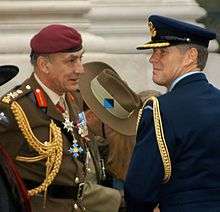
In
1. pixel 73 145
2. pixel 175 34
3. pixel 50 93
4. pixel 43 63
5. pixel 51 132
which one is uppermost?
pixel 175 34

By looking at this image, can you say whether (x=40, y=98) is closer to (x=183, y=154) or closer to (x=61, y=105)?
(x=61, y=105)

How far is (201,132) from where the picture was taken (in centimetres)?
321

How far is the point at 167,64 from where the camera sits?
11.1ft

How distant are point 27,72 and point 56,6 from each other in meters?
0.46

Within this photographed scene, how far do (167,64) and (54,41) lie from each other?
0.66 metres

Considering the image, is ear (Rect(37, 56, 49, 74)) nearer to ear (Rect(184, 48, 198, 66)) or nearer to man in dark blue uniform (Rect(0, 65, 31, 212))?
man in dark blue uniform (Rect(0, 65, 31, 212))

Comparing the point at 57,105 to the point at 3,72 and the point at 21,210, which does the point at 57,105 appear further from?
the point at 21,210

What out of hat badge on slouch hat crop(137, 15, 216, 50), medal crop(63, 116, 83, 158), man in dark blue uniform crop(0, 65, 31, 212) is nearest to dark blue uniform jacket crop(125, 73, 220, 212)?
hat badge on slouch hat crop(137, 15, 216, 50)

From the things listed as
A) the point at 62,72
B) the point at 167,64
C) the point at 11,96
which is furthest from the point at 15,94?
the point at 167,64

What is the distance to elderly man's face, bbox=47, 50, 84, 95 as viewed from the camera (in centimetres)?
382

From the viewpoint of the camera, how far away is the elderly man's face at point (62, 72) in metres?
3.82

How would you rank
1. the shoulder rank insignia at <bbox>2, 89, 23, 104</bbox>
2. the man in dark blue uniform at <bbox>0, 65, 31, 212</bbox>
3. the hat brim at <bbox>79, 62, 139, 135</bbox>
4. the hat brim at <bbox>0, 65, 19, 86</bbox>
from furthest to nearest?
the hat brim at <bbox>79, 62, 139, 135</bbox>, the shoulder rank insignia at <bbox>2, 89, 23, 104</bbox>, the hat brim at <bbox>0, 65, 19, 86</bbox>, the man in dark blue uniform at <bbox>0, 65, 31, 212</bbox>

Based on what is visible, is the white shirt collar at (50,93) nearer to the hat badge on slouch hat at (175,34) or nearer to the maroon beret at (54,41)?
the maroon beret at (54,41)

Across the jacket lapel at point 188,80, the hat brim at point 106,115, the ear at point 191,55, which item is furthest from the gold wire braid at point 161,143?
the hat brim at point 106,115
